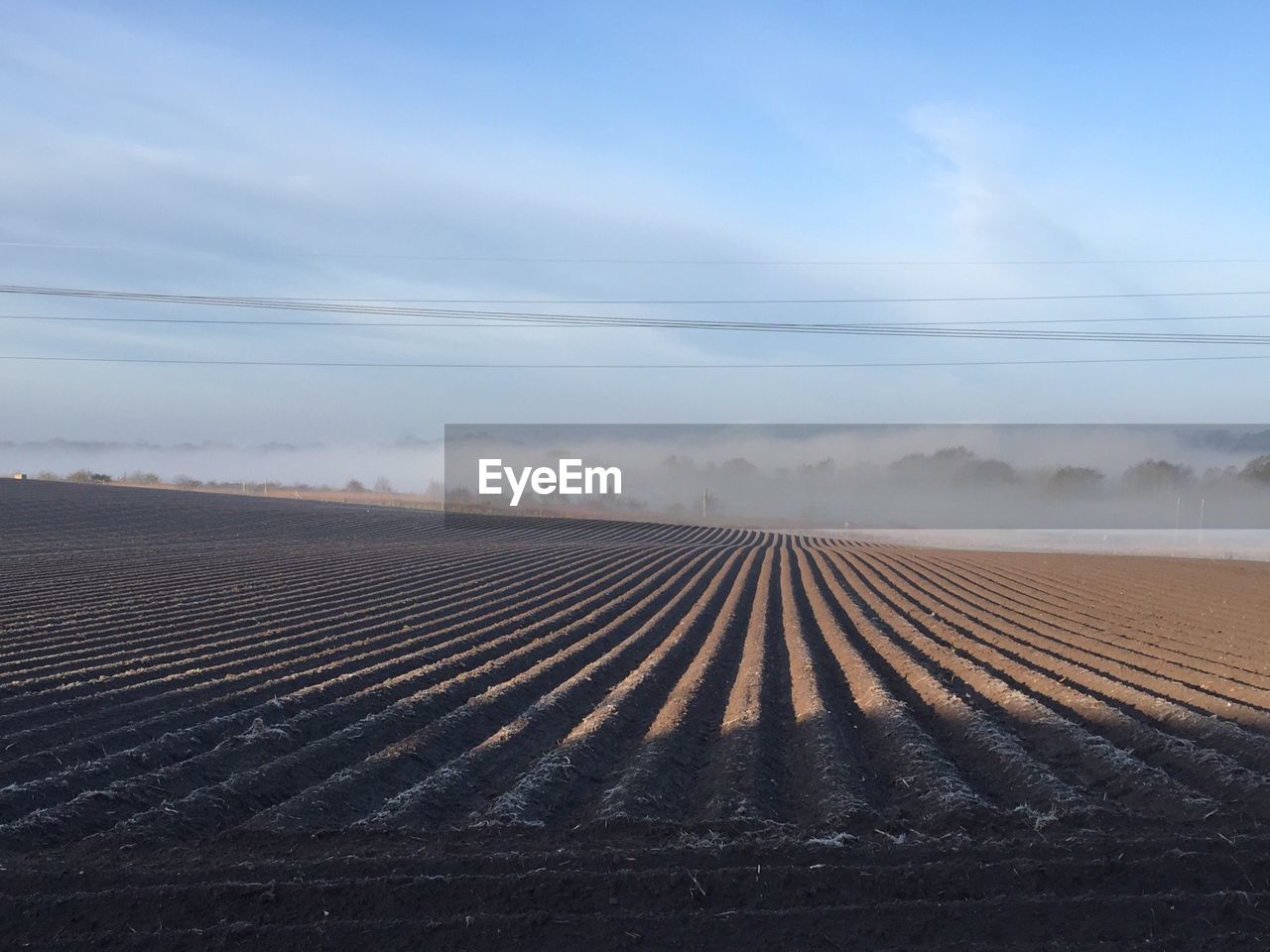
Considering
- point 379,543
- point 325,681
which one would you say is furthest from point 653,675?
point 379,543

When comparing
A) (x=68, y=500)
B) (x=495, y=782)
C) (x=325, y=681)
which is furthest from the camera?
(x=68, y=500)

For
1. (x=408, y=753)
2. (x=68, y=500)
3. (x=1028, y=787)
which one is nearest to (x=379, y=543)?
(x=68, y=500)

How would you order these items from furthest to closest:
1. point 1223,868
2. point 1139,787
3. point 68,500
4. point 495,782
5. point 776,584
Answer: point 68,500 → point 776,584 → point 495,782 → point 1139,787 → point 1223,868

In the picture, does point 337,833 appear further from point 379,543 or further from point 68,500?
point 68,500

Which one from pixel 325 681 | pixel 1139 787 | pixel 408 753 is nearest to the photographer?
pixel 1139 787

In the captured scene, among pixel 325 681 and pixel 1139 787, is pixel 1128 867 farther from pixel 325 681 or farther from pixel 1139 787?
pixel 325 681

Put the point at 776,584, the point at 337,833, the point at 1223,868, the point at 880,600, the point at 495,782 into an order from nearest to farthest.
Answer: the point at 1223,868 → the point at 337,833 → the point at 495,782 → the point at 880,600 → the point at 776,584

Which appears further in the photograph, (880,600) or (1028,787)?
(880,600)
